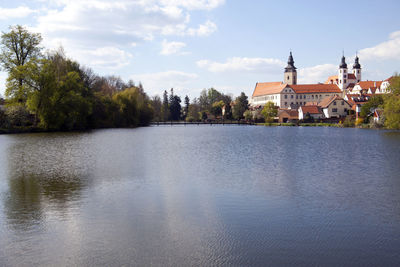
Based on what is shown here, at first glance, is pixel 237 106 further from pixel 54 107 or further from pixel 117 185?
pixel 117 185

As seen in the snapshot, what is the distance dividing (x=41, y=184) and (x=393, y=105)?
157 feet

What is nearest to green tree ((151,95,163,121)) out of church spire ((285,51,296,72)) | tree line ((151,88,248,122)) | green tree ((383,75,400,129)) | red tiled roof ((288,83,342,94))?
tree line ((151,88,248,122))

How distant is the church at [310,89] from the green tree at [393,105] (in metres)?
63.9

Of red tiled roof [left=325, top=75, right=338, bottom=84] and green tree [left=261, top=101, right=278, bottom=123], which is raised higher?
red tiled roof [left=325, top=75, right=338, bottom=84]

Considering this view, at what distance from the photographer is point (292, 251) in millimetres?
6906

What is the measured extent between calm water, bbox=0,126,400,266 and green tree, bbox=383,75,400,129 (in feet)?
Answer: 118

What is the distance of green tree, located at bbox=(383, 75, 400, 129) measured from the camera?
158ft

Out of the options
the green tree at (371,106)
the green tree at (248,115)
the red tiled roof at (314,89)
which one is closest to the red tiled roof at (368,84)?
the red tiled roof at (314,89)

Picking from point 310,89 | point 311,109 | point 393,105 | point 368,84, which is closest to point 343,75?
point 368,84

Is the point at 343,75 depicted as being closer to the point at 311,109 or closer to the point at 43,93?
the point at 311,109

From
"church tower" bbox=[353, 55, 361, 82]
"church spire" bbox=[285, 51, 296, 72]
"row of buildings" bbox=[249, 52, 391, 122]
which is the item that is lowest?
"row of buildings" bbox=[249, 52, 391, 122]

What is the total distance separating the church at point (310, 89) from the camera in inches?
4683

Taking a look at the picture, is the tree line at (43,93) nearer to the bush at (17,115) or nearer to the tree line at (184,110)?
the bush at (17,115)

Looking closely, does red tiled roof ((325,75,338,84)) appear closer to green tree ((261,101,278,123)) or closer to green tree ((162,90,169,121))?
green tree ((261,101,278,123))
